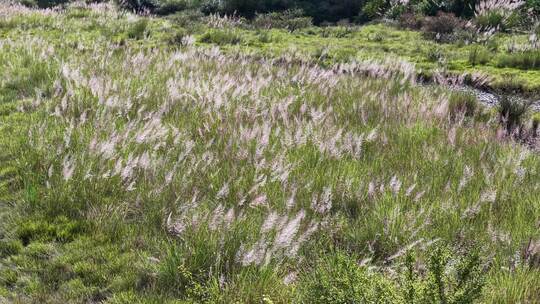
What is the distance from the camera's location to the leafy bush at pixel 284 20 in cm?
1978

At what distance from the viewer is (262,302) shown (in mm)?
3064

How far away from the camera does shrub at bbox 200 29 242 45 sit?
1495 centimetres

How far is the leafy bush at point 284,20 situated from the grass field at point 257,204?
42.7 feet

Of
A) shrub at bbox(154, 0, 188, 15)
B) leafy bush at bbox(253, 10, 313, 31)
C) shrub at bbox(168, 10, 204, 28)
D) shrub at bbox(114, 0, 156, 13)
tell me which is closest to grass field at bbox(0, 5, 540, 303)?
leafy bush at bbox(253, 10, 313, 31)

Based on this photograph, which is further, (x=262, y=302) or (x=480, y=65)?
(x=480, y=65)

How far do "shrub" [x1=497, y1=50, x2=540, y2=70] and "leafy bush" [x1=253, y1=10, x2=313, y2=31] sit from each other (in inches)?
324

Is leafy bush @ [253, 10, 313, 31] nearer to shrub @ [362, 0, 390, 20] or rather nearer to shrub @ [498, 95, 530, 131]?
shrub @ [362, 0, 390, 20]

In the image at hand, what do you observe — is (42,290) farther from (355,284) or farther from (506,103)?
(506,103)

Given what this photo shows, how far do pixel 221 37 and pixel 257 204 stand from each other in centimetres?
1177

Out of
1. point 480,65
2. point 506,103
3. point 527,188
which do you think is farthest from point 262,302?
point 480,65

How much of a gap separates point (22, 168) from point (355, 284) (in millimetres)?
3383

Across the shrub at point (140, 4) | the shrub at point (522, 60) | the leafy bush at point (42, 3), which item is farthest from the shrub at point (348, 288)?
the leafy bush at point (42, 3)

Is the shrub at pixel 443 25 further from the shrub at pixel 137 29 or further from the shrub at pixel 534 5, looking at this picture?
the shrub at pixel 137 29

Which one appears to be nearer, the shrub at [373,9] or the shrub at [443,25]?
the shrub at [443,25]
